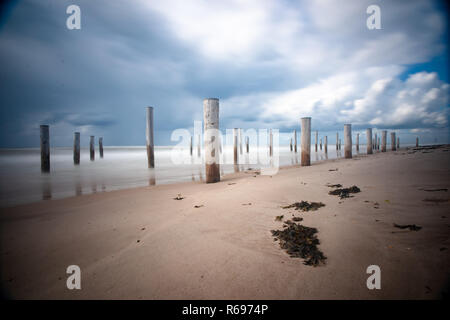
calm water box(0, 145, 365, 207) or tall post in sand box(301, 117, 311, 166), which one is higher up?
tall post in sand box(301, 117, 311, 166)

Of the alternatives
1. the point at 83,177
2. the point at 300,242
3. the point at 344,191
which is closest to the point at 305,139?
the point at 344,191

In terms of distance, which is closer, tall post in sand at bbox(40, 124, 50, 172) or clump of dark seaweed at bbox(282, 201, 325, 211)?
clump of dark seaweed at bbox(282, 201, 325, 211)

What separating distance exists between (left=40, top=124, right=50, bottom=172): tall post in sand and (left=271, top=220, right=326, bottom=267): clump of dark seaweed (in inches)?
644

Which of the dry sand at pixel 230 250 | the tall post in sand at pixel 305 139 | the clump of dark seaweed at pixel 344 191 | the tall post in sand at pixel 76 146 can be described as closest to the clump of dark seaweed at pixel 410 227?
the dry sand at pixel 230 250

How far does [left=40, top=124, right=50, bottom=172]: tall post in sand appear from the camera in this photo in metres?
12.7

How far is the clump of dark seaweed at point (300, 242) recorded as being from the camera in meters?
1.92

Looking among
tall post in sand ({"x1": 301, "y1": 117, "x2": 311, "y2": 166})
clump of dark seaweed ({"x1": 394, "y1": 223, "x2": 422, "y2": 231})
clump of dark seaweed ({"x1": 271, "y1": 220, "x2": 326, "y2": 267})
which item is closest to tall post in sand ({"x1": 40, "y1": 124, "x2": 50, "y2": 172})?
clump of dark seaweed ({"x1": 271, "y1": 220, "x2": 326, "y2": 267})

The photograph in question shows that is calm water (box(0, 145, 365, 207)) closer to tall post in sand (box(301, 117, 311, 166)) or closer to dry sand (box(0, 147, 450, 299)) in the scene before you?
dry sand (box(0, 147, 450, 299))

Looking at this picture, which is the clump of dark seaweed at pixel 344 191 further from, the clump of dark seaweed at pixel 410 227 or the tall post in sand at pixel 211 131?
the tall post in sand at pixel 211 131

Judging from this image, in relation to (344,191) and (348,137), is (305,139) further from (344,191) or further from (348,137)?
(344,191)

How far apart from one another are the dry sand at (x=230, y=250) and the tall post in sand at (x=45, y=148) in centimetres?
1161

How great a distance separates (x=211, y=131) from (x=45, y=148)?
13.6 meters

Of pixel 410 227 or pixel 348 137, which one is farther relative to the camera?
pixel 348 137

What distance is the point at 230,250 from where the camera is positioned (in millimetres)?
2164
